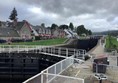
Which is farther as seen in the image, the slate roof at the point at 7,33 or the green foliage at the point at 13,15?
the green foliage at the point at 13,15

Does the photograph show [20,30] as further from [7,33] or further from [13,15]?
[13,15]

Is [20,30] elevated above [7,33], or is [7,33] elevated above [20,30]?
[20,30]

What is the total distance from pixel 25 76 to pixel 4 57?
15.5ft

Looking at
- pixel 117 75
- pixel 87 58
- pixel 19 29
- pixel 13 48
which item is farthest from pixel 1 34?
pixel 117 75

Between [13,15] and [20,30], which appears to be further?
[13,15]

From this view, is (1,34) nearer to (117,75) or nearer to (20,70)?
(20,70)

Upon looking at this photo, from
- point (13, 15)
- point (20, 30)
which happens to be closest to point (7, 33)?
point (20, 30)

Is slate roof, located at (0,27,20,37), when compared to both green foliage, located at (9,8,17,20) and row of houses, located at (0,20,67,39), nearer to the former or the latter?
row of houses, located at (0,20,67,39)

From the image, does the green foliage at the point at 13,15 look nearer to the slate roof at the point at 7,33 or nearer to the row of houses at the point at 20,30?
the row of houses at the point at 20,30

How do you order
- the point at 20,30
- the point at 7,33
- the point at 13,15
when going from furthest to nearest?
the point at 13,15, the point at 20,30, the point at 7,33

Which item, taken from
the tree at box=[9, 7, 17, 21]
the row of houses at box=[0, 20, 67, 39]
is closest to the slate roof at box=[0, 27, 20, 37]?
the row of houses at box=[0, 20, 67, 39]

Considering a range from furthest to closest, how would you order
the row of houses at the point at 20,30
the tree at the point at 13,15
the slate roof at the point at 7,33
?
the tree at the point at 13,15
the row of houses at the point at 20,30
the slate roof at the point at 7,33

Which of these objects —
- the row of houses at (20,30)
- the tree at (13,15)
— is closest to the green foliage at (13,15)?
the tree at (13,15)

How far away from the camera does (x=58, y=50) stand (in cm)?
4153
